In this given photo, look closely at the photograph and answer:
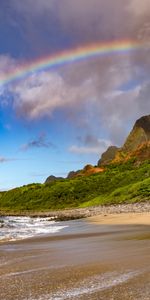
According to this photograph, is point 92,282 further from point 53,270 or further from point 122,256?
point 122,256


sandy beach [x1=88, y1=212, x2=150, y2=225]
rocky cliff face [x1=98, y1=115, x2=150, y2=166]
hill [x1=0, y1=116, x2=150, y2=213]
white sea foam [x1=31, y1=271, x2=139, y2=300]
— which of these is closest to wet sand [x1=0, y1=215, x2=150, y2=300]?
white sea foam [x1=31, y1=271, x2=139, y2=300]

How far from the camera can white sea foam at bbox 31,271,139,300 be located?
23.5 feet

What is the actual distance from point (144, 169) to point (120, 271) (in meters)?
78.0

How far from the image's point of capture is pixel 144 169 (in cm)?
8588

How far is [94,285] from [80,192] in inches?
3226

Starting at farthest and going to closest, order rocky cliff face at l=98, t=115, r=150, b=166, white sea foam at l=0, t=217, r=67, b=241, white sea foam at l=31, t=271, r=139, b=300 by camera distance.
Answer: rocky cliff face at l=98, t=115, r=150, b=166 < white sea foam at l=0, t=217, r=67, b=241 < white sea foam at l=31, t=271, r=139, b=300

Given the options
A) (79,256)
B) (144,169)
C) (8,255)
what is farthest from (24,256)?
(144,169)

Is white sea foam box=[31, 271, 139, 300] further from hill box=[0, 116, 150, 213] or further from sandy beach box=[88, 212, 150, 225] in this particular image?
hill box=[0, 116, 150, 213]

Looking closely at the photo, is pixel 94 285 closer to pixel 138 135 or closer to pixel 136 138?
pixel 136 138

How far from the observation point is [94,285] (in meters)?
7.89

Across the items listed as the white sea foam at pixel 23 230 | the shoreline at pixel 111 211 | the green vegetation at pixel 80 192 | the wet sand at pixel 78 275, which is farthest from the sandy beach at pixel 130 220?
the green vegetation at pixel 80 192

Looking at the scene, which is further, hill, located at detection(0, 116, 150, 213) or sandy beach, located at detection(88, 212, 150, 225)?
hill, located at detection(0, 116, 150, 213)

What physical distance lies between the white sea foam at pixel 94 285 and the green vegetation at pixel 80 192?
6038cm

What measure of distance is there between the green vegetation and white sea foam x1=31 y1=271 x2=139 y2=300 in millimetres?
60377
